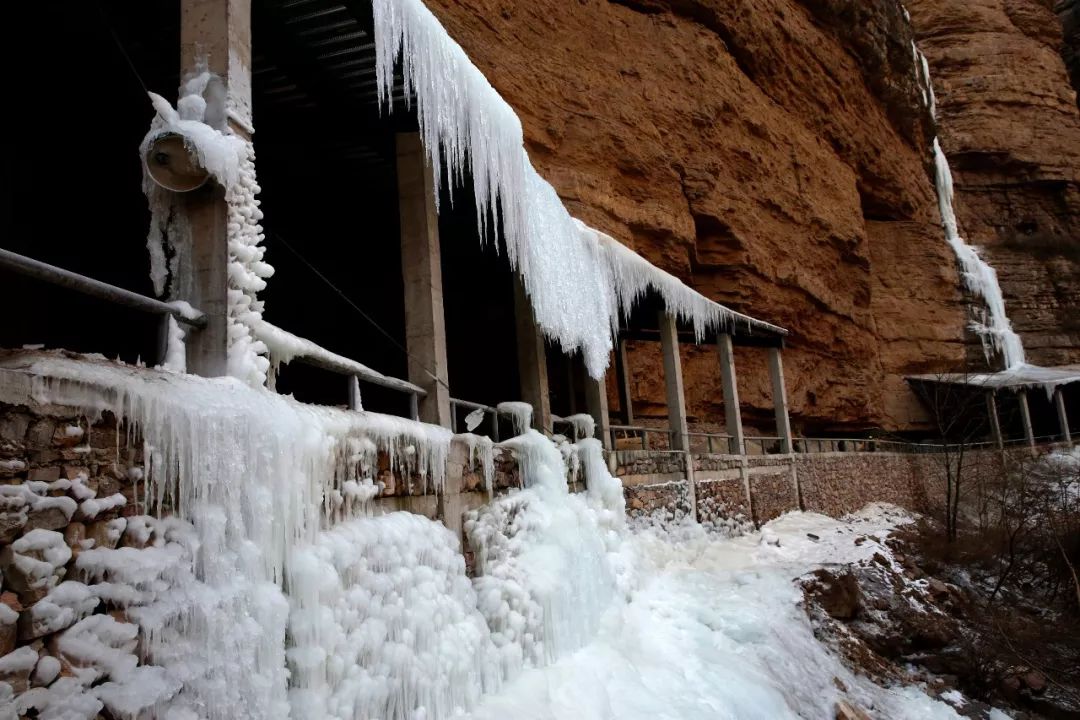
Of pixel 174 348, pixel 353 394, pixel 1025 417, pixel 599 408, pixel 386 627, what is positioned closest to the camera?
pixel 174 348

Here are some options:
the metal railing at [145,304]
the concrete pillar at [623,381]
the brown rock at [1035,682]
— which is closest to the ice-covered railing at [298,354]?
the metal railing at [145,304]

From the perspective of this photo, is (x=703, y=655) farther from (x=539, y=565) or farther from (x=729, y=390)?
(x=729, y=390)

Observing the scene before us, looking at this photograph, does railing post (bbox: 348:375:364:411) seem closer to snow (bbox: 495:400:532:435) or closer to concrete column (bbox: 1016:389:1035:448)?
snow (bbox: 495:400:532:435)

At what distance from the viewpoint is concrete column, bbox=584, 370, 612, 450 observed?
10.6 meters

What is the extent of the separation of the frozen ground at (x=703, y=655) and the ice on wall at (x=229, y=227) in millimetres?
2838

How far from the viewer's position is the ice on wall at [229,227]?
3842 millimetres

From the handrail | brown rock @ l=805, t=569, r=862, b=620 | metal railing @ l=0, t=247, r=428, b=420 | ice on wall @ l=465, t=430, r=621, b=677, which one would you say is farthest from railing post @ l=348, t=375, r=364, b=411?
brown rock @ l=805, t=569, r=862, b=620

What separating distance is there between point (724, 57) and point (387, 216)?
45.9ft

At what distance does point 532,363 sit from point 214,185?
5.61 m

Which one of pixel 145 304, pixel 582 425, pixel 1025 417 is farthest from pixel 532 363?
pixel 1025 417

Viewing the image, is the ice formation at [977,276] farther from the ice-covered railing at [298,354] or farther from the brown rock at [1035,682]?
the ice-covered railing at [298,354]

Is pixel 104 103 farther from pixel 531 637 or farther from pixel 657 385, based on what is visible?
pixel 657 385

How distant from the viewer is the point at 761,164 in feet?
66.3

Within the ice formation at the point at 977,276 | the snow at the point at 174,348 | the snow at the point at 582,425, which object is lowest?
the snow at the point at 582,425
